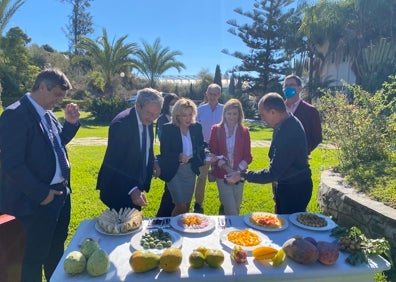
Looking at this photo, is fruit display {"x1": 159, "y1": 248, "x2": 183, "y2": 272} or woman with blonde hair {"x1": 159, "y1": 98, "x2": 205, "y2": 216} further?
woman with blonde hair {"x1": 159, "y1": 98, "x2": 205, "y2": 216}

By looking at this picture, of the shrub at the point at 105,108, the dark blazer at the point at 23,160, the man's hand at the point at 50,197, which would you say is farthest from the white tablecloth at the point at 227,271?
the shrub at the point at 105,108

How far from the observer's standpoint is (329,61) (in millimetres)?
27594

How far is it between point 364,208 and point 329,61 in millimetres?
27188

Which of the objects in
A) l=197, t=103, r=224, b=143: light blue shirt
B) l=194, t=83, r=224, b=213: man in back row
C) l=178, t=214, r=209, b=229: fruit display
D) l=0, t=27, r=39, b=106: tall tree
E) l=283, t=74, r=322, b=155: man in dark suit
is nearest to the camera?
l=178, t=214, r=209, b=229: fruit display

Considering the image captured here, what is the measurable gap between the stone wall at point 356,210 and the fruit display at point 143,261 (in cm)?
251

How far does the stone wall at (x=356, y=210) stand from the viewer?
3211 millimetres

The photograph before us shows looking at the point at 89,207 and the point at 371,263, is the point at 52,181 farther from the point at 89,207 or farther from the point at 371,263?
the point at 89,207

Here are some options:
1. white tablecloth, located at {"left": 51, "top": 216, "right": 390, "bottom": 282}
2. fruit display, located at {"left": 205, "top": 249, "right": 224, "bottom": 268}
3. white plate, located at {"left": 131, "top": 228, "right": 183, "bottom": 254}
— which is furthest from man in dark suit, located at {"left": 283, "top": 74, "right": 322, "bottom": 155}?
fruit display, located at {"left": 205, "top": 249, "right": 224, "bottom": 268}

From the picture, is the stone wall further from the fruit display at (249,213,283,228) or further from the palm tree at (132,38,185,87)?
the palm tree at (132,38,185,87)

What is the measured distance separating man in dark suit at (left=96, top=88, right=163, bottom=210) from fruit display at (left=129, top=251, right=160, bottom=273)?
888 mm

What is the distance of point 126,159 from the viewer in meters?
2.95

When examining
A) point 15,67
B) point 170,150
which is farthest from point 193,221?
point 15,67

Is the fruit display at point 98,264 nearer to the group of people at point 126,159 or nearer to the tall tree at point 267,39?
the group of people at point 126,159

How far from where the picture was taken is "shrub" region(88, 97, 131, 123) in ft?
66.9
